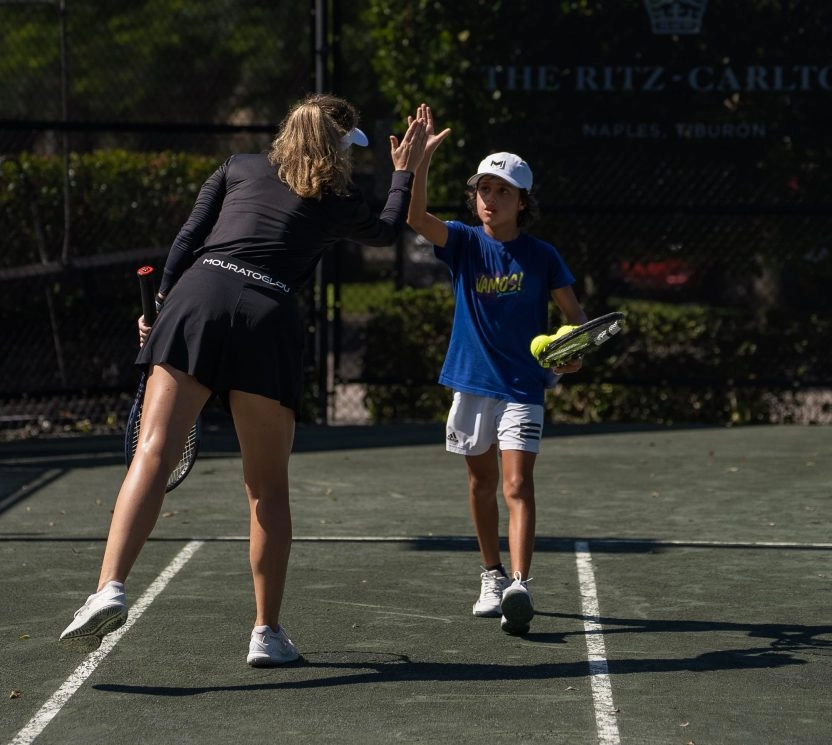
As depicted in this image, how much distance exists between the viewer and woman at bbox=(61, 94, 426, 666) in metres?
5.21

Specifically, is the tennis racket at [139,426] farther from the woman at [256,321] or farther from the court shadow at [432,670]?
the court shadow at [432,670]

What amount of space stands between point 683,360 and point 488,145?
7.35ft

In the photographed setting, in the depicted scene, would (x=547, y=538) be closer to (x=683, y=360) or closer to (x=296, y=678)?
(x=296, y=678)

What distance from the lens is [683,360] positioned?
479 inches

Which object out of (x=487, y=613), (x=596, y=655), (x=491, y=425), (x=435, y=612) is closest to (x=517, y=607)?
(x=596, y=655)

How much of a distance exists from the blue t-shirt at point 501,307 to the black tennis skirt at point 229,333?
3.66 ft

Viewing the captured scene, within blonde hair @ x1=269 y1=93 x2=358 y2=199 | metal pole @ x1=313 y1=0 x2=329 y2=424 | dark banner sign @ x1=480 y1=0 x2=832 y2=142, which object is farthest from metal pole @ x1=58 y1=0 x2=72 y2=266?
blonde hair @ x1=269 y1=93 x2=358 y2=199

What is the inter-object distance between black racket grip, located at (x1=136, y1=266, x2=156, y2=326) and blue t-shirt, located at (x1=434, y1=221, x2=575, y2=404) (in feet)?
3.96

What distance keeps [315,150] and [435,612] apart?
2.04m

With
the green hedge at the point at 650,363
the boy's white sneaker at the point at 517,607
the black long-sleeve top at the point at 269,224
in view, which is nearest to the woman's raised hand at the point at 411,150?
the black long-sleeve top at the point at 269,224

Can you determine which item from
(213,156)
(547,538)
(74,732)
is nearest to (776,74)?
(213,156)

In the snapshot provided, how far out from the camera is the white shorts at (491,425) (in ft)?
20.0

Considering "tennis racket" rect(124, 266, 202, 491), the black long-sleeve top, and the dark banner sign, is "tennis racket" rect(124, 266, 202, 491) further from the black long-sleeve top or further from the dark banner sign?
the dark banner sign

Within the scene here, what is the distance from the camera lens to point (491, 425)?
6238 millimetres
